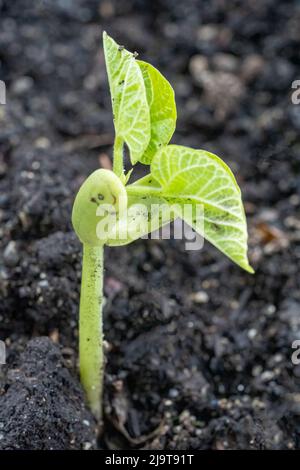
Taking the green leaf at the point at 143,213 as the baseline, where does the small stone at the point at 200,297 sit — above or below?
below

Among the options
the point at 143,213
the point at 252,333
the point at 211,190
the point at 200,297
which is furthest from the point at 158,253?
the point at 211,190

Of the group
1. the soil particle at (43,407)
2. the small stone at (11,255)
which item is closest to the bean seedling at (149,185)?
the soil particle at (43,407)

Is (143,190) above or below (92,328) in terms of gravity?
above

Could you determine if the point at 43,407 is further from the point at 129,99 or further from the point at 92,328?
the point at 129,99

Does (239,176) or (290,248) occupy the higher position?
(239,176)

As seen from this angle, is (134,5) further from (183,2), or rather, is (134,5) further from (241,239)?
(241,239)

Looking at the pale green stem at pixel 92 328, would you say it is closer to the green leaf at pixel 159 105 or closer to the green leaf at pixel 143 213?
the green leaf at pixel 143 213

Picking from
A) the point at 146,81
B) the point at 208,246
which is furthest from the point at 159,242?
the point at 146,81
